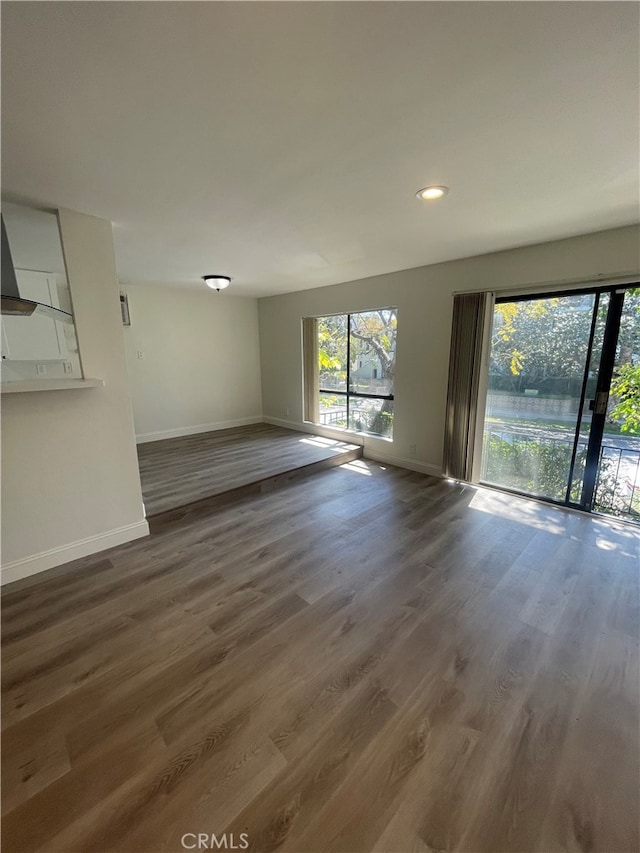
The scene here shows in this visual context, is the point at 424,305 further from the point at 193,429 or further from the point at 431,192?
the point at 193,429

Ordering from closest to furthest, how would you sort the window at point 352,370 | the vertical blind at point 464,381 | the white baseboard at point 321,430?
1. the vertical blind at point 464,381
2. the window at point 352,370
3. the white baseboard at point 321,430

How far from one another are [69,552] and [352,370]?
3.96 meters

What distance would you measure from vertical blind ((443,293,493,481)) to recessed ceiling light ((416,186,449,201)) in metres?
1.66

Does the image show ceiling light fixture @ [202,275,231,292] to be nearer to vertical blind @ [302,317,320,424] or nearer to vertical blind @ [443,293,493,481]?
vertical blind @ [302,317,320,424]

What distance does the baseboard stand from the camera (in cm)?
514

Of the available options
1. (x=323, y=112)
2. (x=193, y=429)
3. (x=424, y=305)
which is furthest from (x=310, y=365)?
(x=323, y=112)

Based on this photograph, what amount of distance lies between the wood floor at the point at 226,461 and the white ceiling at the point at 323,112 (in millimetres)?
2388

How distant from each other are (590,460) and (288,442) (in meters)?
3.67

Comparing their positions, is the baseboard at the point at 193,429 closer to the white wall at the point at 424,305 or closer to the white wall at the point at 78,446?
the white wall at the point at 424,305

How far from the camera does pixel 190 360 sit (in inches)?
214

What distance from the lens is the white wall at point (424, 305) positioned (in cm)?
282

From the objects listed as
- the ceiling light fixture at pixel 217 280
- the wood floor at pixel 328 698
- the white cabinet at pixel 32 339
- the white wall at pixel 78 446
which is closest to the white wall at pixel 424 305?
the ceiling light fixture at pixel 217 280

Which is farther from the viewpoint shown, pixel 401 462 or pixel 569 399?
pixel 401 462

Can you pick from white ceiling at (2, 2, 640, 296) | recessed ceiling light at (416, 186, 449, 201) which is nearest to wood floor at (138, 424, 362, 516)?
white ceiling at (2, 2, 640, 296)
